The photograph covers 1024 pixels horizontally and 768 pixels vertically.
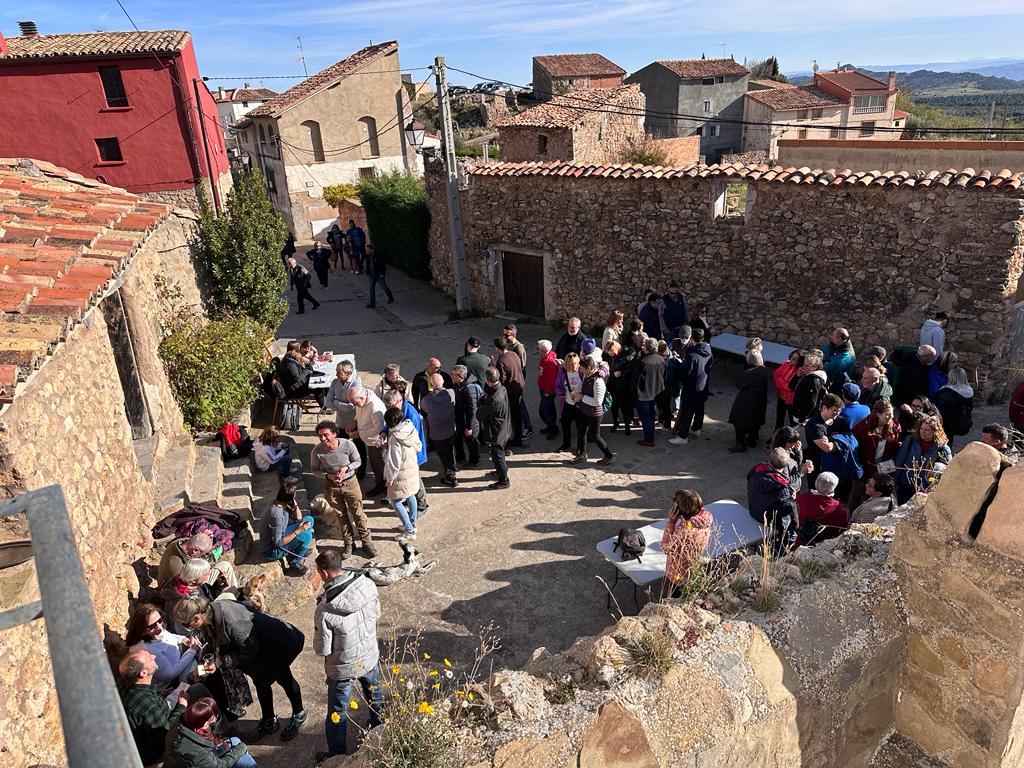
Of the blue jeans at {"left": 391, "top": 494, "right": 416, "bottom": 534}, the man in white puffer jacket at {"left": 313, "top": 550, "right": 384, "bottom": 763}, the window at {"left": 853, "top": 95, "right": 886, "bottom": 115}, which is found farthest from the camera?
the window at {"left": 853, "top": 95, "right": 886, "bottom": 115}

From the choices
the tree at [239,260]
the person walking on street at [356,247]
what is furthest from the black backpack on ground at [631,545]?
the person walking on street at [356,247]

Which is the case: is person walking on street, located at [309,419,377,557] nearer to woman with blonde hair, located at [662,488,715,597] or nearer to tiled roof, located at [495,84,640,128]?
woman with blonde hair, located at [662,488,715,597]

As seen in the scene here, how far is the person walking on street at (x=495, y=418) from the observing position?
8.13 meters

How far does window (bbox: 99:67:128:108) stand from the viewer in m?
18.4

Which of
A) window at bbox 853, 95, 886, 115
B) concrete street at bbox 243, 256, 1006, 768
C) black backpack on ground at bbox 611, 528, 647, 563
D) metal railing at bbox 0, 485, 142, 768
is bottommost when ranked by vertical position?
concrete street at bbox 243, 256, 1006, 768

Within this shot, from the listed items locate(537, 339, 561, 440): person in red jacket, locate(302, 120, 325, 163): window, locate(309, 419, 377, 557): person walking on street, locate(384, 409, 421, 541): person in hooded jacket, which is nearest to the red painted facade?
locate(302, 120, 325, 163): window

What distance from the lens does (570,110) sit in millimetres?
23594

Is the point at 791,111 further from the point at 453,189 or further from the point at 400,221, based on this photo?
the point at 453,189

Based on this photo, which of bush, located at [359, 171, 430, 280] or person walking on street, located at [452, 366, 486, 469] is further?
bush, located at [359, 171, 430, 280]

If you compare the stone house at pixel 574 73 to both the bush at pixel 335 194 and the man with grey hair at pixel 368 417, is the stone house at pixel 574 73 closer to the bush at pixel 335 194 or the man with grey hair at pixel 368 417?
the bush at pixel 335 194

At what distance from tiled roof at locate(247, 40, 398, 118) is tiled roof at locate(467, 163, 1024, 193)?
17008 mm

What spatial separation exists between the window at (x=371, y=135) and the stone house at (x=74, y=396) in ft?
76.2

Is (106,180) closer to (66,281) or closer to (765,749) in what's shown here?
(66,281)

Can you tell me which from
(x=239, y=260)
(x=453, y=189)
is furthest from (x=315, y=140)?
(x=239, y=260)
